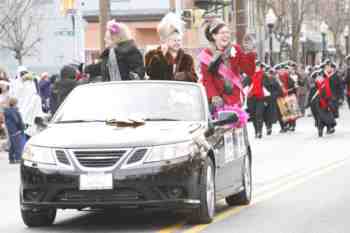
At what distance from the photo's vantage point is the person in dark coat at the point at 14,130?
2289 centimetres

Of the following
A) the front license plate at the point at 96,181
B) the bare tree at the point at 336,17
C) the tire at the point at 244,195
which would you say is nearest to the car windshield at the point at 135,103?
the front license plate at the point at 96,181

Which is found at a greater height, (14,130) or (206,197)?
(206,197)

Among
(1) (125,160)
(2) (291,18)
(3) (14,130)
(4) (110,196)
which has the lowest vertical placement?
(2) (291,18)

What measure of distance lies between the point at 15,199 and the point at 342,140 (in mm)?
14946

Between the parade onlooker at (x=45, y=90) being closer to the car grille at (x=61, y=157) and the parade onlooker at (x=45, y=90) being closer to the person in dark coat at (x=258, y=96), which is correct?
the person in dark coat at (x=258, y=96)

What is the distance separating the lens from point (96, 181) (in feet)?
36.5

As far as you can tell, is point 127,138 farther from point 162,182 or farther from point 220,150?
point 220,150

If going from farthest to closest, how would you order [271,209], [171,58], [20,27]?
[20,27]
[171,58]
[271,209]

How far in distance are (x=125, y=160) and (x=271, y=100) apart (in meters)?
23.5

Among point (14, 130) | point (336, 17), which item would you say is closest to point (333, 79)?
point (14, 130)

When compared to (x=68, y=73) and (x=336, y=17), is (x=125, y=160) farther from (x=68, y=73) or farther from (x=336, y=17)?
(x=336, y=17)

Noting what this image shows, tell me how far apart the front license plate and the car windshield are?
1.18 meters

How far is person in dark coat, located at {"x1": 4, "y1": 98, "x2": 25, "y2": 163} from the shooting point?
75.1 feet

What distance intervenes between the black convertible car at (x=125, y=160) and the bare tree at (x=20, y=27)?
34400 millimetres
